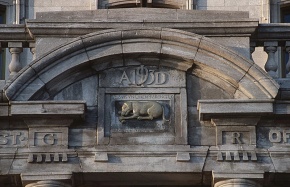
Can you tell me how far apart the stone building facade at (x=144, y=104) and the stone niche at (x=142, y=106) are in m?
0.02

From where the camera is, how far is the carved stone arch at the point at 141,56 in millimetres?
26828

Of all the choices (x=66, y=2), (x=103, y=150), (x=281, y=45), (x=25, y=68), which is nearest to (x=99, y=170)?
(x=103, y=150)

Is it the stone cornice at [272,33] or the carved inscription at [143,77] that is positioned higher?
the stone cornice at [272,33]

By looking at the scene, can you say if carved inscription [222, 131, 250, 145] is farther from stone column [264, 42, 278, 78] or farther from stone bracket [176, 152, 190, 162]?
stone column [264, 42, 278, 78]

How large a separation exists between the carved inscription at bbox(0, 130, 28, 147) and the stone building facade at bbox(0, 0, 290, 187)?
18 millimetres

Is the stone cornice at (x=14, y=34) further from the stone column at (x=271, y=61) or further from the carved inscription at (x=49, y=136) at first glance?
the stone column at (x=271, y=61)

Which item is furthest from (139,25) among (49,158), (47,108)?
(49,158)

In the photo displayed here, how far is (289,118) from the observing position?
26984mm

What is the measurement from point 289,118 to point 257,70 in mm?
1079

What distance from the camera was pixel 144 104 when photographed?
88.7 ft

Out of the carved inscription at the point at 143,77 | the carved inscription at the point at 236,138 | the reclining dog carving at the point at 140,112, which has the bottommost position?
the carved inscription at the point at 236,138

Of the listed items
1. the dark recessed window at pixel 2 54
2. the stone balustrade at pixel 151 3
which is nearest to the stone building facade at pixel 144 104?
the dark recessed window at pixel 2 54

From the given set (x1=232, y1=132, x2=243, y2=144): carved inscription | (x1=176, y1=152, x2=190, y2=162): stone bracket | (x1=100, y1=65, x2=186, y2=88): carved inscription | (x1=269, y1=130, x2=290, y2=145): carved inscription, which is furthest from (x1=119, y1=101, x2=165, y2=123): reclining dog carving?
(x1=269, y1=130, x2=290, y2=145): carved inscription

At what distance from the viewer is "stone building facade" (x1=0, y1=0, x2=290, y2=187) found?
26641 millimetres
